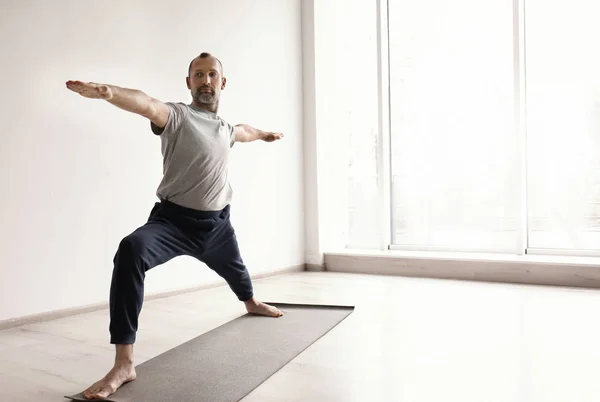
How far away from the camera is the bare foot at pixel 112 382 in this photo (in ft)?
5.88

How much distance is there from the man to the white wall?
3.23ft

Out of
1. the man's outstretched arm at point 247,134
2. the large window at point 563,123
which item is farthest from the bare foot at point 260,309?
the large window at point 563,123

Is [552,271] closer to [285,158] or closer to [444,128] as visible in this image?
[444,128]

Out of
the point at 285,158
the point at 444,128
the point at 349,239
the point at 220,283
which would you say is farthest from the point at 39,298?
the point at 444,128

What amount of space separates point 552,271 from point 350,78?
245cm

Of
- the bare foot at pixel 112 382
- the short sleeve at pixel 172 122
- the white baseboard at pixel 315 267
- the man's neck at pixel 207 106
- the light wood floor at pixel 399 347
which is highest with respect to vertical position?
the man's neck at pixel 207 106

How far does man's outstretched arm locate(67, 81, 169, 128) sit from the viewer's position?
68.3 inches

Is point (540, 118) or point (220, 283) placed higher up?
point (540, 118)

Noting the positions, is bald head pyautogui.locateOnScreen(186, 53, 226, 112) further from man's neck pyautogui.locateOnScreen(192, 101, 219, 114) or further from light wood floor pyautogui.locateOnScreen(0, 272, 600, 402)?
light wood floor pyautogui.locateOnScreen(0, 272, 600, 402)

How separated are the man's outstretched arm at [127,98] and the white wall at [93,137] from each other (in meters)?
1.14

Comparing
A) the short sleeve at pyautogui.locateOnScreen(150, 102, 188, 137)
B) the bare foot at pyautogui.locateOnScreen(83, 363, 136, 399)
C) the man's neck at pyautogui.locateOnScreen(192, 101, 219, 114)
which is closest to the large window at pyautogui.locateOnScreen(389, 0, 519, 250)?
the man's neck at pyautogui.locateOnScreen(192, 101, 219, 114)

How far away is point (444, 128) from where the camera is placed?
4.65 meters

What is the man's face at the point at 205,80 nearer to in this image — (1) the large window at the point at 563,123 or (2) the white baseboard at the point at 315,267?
(2) the white baseboard at the point at 315,267

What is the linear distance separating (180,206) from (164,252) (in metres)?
0.23
